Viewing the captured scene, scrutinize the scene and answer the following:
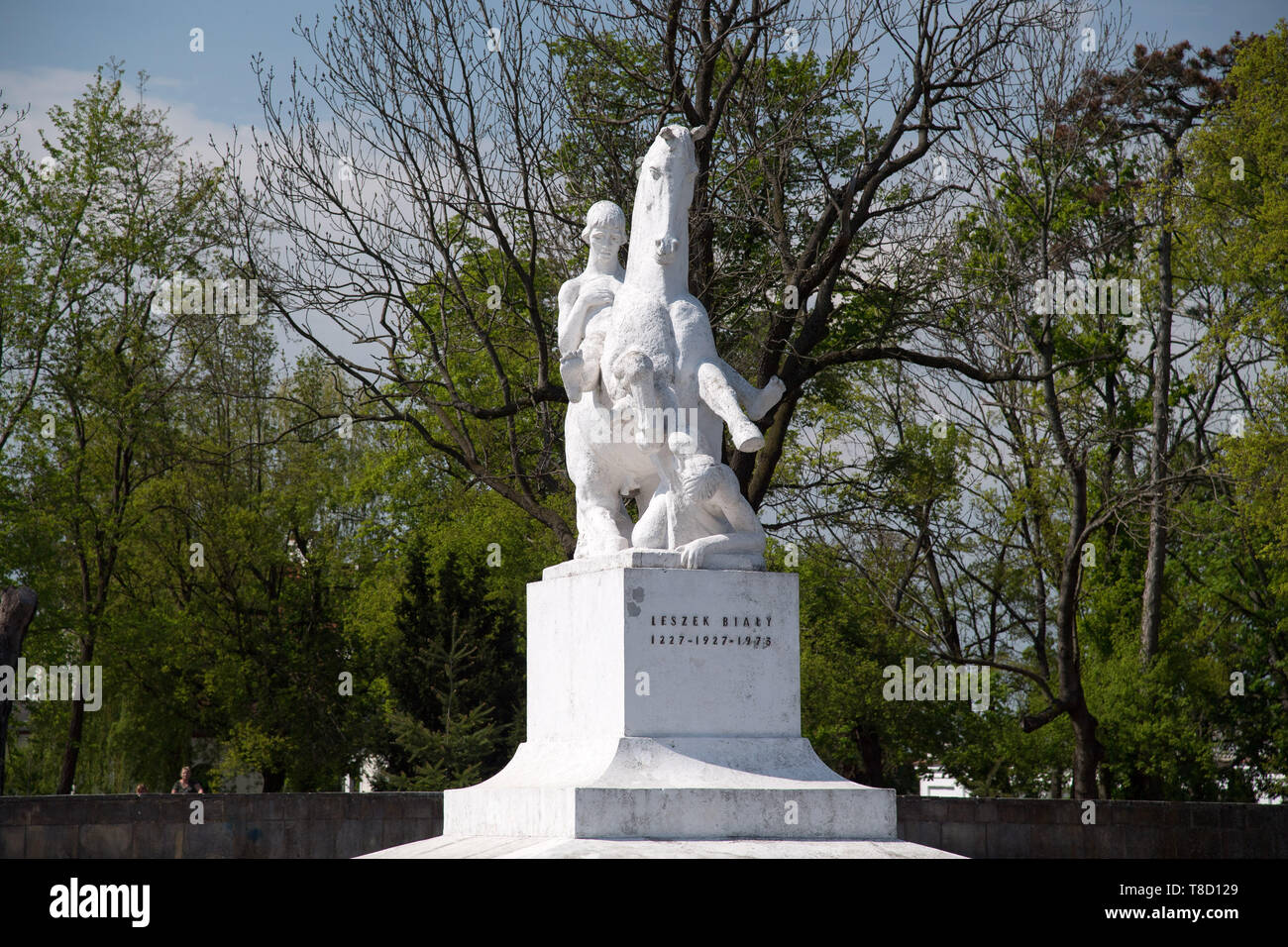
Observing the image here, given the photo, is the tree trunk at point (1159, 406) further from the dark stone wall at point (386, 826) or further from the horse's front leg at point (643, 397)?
the horse's front leg at point (643, 397)

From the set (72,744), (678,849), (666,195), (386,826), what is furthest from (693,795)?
(72,744)

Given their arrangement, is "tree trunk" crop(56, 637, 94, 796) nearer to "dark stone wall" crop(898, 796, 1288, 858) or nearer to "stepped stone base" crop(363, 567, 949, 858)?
"dark stone wall" crop(898, 796, 1288, 858)

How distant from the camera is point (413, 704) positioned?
2598cm

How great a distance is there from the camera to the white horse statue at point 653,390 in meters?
10.1

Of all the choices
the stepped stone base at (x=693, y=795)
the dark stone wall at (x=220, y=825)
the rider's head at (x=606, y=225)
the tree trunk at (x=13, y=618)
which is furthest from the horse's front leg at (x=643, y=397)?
the tree trunk at (x=13, y=618)

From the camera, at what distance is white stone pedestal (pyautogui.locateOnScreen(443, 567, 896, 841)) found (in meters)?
9.05

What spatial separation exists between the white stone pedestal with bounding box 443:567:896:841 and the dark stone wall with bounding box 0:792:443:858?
862 cm

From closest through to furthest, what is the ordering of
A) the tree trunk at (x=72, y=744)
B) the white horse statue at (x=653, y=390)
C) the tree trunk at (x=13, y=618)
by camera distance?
the white horse statue at (x=653, y=390), the tree trunk at (x=13, y=618), the tree trunk at (x=72, y=744)

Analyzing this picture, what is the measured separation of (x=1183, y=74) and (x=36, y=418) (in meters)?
22.3

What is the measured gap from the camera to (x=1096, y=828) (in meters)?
17.7

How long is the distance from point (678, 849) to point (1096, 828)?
10.5 metres

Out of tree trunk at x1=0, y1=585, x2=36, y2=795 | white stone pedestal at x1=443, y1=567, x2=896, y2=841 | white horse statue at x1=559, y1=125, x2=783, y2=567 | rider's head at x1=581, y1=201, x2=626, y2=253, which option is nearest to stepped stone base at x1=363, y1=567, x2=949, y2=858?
white stone pedestal at x1=443, y1=567, x2=896, y2=841

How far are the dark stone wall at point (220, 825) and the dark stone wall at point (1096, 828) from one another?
233 inches

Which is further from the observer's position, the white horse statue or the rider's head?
the rider's head
